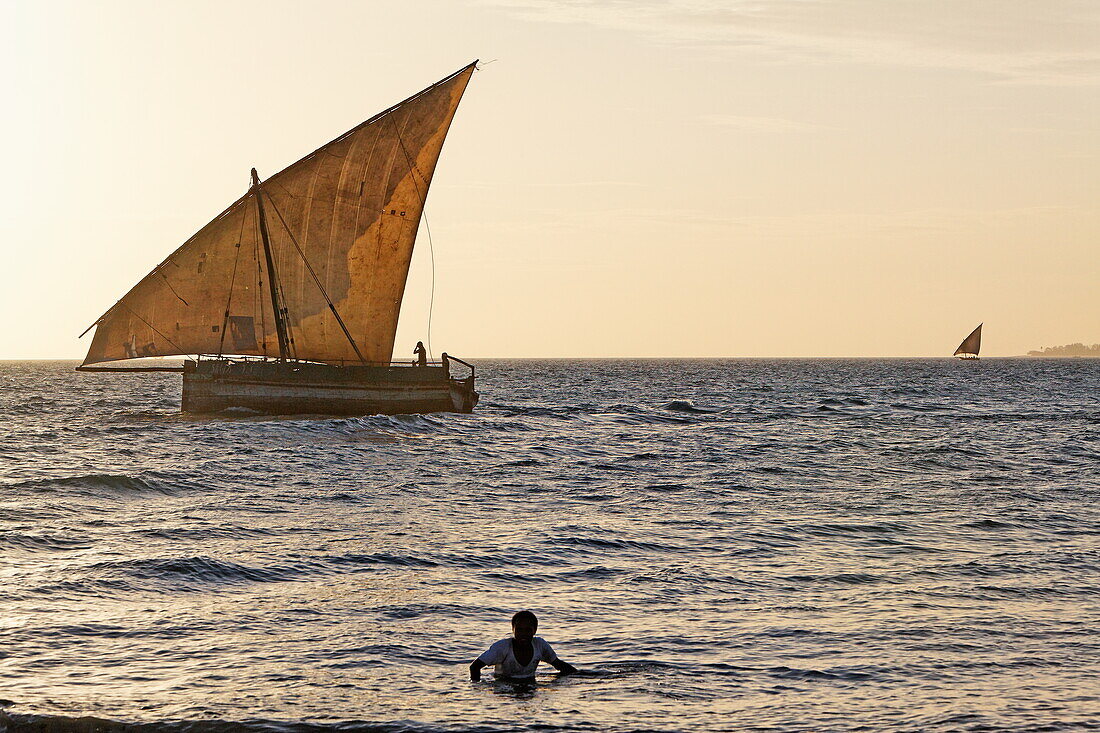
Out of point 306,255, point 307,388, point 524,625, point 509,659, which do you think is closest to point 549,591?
point 509,659

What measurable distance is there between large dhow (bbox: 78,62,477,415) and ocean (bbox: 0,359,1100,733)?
1210 cm

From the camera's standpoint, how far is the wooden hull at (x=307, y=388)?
50906 millimetres

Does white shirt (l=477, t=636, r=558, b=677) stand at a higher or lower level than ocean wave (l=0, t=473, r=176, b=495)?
higher

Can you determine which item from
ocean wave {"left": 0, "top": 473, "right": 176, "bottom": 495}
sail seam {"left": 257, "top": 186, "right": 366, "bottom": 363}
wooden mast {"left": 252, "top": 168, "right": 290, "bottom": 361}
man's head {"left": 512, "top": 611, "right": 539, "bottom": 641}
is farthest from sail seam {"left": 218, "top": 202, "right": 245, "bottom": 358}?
man's head {"left": 512, "top": 611, "right": 539, "bottom": 641}

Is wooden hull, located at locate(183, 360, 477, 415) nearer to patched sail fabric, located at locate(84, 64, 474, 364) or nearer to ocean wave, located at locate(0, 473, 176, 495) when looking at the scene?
patched sail fabric, located at locate(84, 64, 474, 364)

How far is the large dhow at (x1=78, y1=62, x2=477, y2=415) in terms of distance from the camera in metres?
50.9

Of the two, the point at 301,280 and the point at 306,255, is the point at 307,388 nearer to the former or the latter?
the point at 301,280

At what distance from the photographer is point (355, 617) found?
15250mm

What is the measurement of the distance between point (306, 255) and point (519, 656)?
42.1m

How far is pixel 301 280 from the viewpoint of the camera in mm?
52438

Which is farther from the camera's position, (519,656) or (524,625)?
(519,656)

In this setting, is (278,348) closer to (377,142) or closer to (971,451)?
(377,142)

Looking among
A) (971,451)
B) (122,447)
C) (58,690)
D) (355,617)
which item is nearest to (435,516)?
(355,617)

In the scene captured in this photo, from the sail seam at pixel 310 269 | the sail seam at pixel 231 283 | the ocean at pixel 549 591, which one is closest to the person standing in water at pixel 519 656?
the ocean at pixel 549 591
